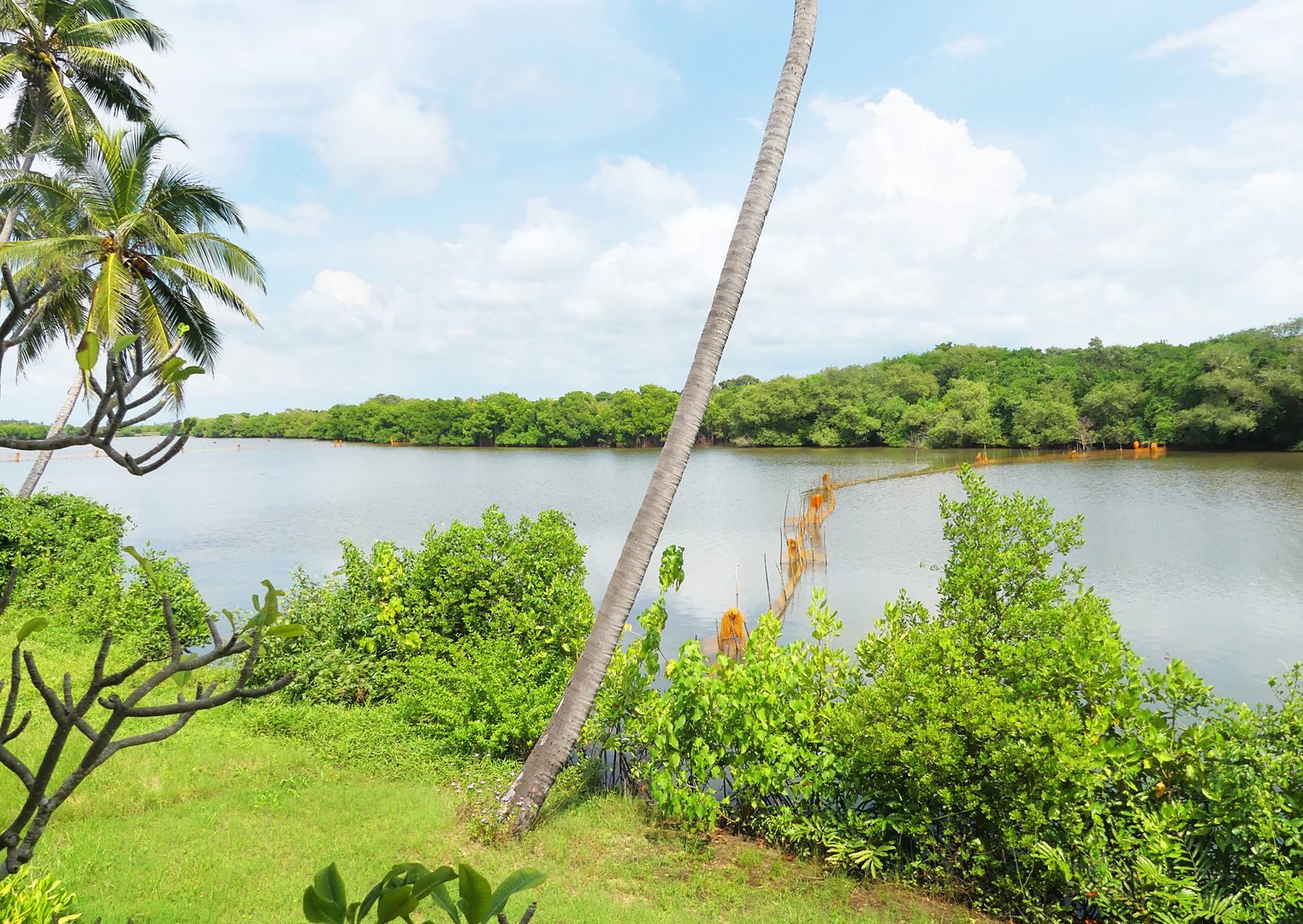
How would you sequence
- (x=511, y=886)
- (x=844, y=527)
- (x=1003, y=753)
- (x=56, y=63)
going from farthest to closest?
(x=844, y=527) < (x=56, y=63) < (x=1003, y=753) < (x=511, y=886)

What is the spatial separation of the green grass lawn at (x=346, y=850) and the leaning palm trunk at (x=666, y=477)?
1.73 ft

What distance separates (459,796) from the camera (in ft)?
18.8

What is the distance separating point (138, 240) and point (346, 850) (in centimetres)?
Answer: 1429

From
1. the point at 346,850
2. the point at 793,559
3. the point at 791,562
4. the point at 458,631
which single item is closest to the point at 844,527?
the point at 793,559

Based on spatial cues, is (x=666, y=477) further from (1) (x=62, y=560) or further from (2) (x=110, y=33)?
(2) (x=110, y=33)

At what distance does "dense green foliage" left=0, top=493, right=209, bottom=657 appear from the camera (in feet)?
28.6

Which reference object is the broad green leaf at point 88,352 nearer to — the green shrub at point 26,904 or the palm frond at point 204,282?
the green shrub at point 26,904

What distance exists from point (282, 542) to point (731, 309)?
1867 centimetres

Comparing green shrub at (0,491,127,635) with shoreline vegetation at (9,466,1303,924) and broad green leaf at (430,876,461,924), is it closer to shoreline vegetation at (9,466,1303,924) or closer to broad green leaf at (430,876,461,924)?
shoreline vegetation at (9,466,1303,924)

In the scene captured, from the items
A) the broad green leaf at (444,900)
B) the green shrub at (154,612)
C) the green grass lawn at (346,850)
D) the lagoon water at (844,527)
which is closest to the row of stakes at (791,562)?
the lagoon water at (844,527)

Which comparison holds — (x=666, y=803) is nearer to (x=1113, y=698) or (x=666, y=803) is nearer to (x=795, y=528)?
(x=1113, y=698)

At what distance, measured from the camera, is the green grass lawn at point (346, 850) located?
4188 millimetres

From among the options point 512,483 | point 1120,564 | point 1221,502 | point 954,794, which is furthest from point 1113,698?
point 512,483

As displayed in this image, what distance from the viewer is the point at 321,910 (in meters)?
0.79
